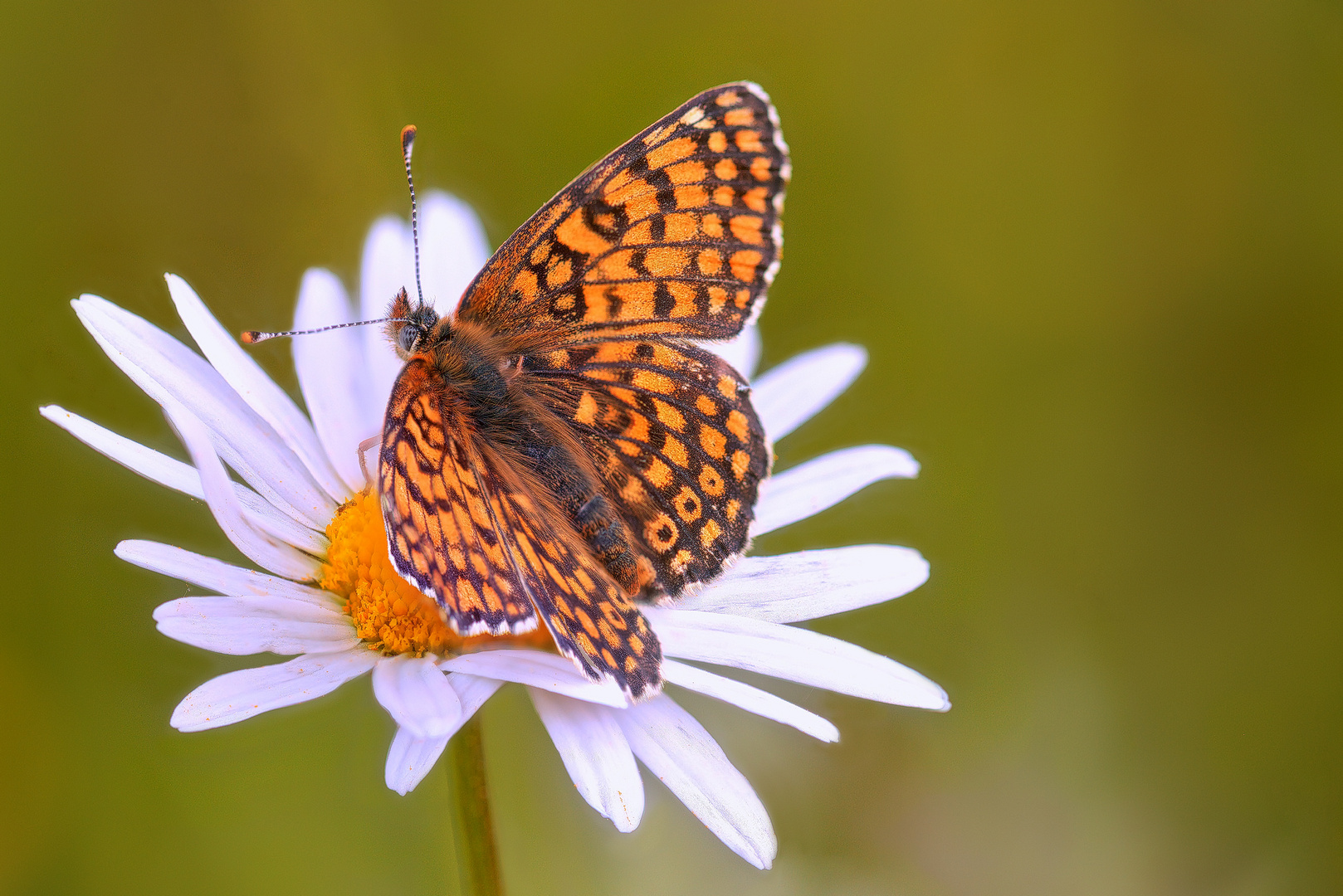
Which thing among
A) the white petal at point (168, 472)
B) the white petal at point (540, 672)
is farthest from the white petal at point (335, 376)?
the white petal at point (540, 672)

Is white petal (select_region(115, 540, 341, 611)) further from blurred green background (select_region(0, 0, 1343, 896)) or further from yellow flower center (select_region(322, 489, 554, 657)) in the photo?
blurred green background (select_region(0, 0, 1343, 896))

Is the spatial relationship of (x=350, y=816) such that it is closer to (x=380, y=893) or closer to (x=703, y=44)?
(x=380, y=893)

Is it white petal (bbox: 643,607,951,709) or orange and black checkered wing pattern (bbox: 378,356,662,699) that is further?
white petal (bbox: 643,607,951,709)

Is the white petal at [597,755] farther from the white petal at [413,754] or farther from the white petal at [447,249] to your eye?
the white petal at [447,249]

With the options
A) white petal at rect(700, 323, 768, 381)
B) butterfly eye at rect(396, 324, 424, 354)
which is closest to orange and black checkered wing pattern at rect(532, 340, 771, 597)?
butterfly eye at rect(396, 324, 424, 354)

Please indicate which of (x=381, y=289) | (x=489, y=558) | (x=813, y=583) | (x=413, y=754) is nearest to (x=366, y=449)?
(x=381, y=289)

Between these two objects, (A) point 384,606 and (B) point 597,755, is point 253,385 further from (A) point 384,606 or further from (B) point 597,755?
(B) point 597,755

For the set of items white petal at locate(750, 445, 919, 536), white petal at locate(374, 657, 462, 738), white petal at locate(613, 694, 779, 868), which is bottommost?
white petal at locate(613, 694, 779, 868)

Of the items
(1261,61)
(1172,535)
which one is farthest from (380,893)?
(1261,61)
